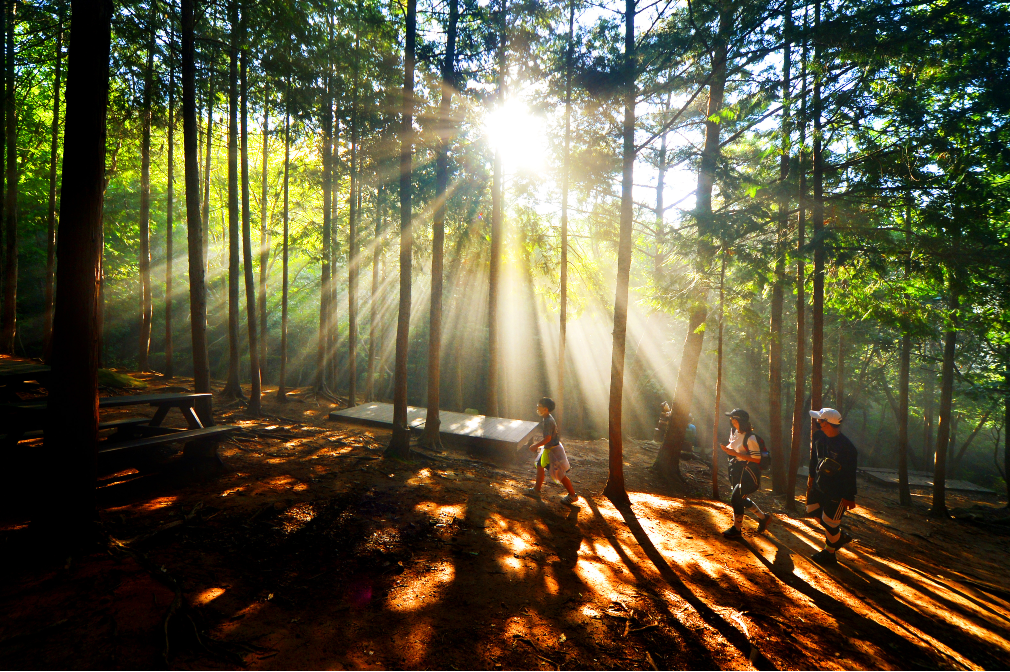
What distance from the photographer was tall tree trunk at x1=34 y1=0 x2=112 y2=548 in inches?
150

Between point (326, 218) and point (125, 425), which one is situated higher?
point (326, 218)

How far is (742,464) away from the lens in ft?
21.1

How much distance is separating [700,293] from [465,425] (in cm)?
652

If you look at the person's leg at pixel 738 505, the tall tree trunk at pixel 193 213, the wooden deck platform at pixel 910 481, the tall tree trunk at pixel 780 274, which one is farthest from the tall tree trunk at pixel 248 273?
the wooden deck platform at pixel 910 481

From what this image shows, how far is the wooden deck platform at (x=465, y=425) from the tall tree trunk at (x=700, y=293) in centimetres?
358

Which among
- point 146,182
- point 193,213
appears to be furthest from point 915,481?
point 146,182

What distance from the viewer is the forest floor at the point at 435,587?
295 cm

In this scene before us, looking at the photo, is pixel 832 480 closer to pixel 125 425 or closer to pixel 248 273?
pixel 125 425

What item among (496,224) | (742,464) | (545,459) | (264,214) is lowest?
(545,459)

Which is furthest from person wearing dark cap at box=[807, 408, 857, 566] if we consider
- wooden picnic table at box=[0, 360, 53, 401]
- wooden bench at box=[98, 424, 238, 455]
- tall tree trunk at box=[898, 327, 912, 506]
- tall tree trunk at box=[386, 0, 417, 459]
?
tall tree trunk at box=[898, 327, 912, 506]

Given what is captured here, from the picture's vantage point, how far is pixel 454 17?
8.99 m

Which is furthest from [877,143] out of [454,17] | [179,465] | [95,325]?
[179,465]

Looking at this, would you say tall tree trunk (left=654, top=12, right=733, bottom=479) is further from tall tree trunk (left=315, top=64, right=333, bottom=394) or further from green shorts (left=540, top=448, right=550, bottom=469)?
tall tree trunk (left=315, top=64, right=333, bottom=394)

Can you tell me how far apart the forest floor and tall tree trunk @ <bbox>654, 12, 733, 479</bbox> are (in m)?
3.80
